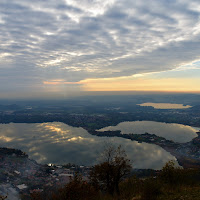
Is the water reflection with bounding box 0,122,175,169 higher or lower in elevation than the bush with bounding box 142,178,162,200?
lower

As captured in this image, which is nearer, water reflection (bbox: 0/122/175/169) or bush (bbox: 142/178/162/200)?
bush (bbox: 142/178/162/200)

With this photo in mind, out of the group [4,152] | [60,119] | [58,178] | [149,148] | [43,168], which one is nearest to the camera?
[58,178]

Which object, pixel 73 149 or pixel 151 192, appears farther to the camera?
pixel 73 149

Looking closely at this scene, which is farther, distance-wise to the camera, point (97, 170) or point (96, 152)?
point (96, 152)

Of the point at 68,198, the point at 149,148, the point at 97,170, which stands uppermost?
the point at 68,198

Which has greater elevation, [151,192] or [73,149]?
[151,192]

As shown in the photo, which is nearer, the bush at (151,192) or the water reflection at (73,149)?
the bush at (151,192)

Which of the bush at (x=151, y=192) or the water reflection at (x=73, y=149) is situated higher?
the bush at (x=151, y=192)

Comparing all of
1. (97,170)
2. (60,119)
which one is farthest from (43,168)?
(60,119)

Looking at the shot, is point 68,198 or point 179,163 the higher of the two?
point 68,198

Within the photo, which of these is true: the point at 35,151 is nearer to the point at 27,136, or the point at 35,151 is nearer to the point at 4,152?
the point at 4,152

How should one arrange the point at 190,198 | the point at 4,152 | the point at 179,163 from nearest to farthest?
the point at 190,198 → the point at 179,163 → the point at 4,152
